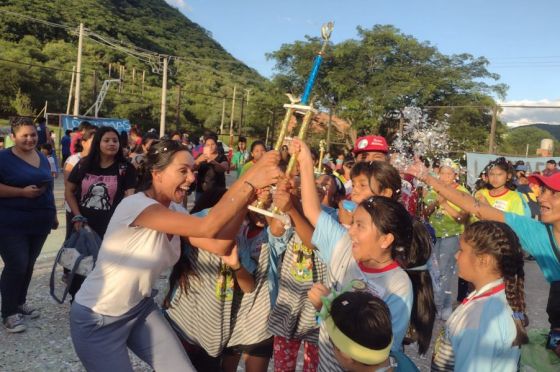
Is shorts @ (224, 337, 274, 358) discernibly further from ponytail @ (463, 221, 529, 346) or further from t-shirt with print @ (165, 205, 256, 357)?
ponytail @ (463, 221, 529, 346)

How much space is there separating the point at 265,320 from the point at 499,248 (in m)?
1.30

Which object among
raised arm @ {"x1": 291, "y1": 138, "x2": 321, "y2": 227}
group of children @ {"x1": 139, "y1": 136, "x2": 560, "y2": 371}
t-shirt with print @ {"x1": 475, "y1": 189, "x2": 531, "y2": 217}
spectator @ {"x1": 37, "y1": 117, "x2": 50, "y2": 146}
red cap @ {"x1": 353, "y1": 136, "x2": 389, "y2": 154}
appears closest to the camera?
group of children @ {"x1": 139, "y1": 136, "x2": 560, "y2": 371}

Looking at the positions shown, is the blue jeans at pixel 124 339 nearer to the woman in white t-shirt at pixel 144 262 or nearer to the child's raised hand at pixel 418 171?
the woman in white t-shirt at pixel 144 262

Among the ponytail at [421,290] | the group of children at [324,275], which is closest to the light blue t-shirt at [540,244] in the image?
→ the group of children at [324,275]

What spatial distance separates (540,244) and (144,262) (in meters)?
2.25

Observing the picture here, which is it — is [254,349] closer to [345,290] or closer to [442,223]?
[345,290]

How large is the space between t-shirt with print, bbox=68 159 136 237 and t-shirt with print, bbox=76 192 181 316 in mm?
2251

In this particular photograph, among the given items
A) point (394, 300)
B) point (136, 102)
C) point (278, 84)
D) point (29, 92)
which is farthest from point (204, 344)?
point (136, 102)

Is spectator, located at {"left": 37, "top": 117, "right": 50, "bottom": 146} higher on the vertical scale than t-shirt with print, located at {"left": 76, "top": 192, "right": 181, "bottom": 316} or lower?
higher

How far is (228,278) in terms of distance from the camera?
8.26 feet

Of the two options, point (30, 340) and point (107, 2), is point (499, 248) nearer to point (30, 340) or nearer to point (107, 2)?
point (30, 340)

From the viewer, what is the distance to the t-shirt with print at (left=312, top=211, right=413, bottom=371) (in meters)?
1.99

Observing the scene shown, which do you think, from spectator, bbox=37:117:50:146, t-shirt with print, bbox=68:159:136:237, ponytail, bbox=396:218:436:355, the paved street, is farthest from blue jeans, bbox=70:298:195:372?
spectator, bbox=37:117:50:146

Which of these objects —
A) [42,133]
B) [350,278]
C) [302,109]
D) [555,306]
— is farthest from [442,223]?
[42,133]
